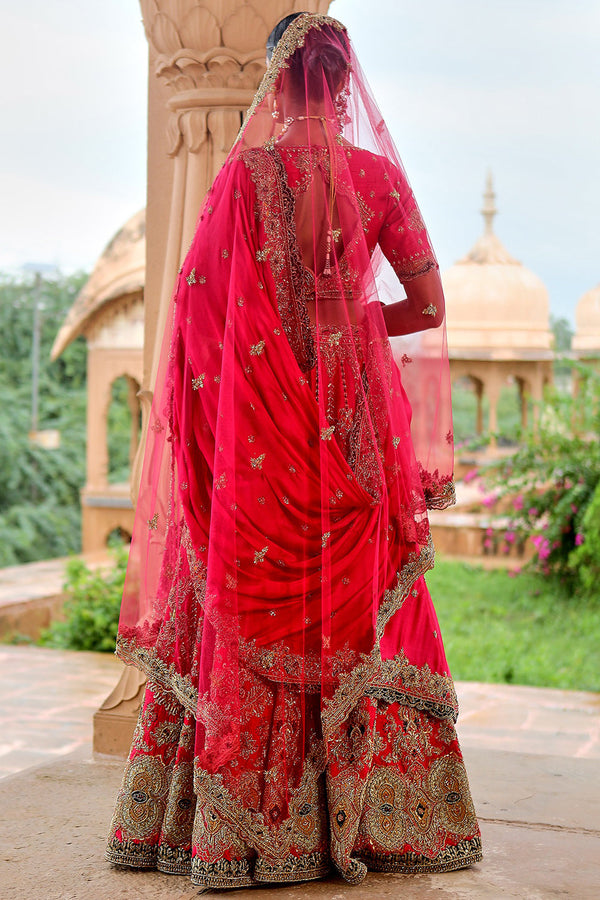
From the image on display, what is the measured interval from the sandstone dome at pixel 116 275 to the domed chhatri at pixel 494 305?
439 cm

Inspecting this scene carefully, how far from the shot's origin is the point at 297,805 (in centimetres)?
180

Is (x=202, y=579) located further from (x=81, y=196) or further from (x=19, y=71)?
(x=81, y=196)

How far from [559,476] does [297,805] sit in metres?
5.52

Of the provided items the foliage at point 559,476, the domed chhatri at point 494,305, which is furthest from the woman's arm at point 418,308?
the domed chhatri at point 494,305

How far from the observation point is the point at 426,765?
6.29 feet

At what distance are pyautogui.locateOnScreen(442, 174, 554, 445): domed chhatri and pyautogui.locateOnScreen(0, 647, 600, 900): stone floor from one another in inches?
342

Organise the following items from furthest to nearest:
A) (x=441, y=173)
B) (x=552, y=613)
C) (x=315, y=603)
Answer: (x=441, y=173) → (x=552, y=613) → (x=315, y=603)

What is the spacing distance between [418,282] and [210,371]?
0.42 meters

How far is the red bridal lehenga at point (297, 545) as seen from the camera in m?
1.79

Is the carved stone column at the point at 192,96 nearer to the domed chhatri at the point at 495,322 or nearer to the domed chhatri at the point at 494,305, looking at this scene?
the domed chhatri at the point at 495,322

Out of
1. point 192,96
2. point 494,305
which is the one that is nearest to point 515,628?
point 192,96

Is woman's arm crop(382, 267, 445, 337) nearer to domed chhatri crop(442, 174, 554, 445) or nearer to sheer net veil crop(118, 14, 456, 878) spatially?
sheer net veil crop(118, 14, 456, 878)

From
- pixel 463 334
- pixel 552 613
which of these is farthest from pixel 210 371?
pixel 463 334

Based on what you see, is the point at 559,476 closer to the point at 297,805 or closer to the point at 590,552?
the point at 590,552
